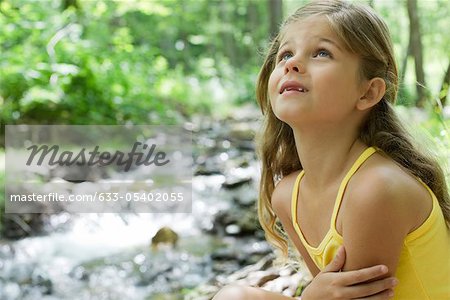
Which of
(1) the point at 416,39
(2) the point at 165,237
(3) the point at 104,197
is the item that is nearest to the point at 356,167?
(2) the point at 165,237

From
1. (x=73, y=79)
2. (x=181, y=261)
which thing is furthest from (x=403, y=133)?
(x=73, y=79)

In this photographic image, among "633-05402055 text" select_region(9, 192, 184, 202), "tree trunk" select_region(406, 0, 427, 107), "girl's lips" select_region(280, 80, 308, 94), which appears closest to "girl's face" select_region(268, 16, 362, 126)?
"girl's lips" select_region(280, 80, 308, 94)

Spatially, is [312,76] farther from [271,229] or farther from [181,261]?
[181,261]

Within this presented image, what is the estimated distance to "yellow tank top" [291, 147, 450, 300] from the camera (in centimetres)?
117

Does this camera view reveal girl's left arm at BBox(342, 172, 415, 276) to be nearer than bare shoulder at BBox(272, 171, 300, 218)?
Yes

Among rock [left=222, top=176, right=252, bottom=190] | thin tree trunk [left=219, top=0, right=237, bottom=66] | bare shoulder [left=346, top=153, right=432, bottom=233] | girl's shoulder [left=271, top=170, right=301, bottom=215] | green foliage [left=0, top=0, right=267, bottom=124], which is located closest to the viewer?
bare shoulder [left=346, top=153, right=432, bottom=233]

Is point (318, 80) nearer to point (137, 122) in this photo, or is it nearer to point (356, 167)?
point (356, 167)

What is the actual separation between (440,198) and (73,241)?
9.08 feet

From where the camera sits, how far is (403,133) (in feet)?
4.14

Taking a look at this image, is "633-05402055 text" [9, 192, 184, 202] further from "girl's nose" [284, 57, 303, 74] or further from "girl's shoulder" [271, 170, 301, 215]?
"girl's nose" [284, 57, 303, 74]

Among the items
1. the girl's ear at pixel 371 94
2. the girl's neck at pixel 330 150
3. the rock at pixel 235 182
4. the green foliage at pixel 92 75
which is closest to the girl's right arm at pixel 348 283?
the girl's neck at pixel 330 150

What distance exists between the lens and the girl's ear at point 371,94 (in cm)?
122

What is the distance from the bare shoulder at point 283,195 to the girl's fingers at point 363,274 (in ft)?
1.03

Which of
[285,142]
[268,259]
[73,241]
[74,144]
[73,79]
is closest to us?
[285,142]
